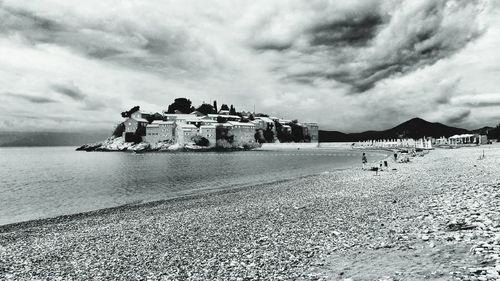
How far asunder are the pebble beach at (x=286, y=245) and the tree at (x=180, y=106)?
15588 cm

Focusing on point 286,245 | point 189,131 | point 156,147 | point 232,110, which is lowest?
point 286,245

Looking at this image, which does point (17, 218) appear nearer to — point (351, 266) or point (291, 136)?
point (351, 266)

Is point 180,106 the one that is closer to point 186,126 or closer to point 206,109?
point 206,109

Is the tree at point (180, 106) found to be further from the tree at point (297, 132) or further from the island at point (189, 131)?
the tree at point (297, 132)

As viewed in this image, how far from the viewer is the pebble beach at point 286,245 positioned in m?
6.13

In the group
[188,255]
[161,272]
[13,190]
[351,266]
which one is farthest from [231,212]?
[13,190]

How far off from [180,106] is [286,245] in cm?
16477

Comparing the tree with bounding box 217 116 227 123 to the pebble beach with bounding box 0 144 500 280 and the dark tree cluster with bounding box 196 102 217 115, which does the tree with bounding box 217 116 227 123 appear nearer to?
the dark tree cluster with bounding box 196 102 217 115

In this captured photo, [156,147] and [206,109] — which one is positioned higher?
[206,109]

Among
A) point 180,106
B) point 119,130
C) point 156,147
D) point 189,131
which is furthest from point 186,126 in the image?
point 119,130

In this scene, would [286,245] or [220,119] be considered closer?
[286,245]

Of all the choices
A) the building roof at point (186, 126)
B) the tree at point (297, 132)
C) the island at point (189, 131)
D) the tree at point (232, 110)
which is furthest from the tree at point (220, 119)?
the tree at point (297, 132)

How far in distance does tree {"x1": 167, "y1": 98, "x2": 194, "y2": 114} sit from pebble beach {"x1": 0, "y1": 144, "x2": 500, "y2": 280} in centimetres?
15588

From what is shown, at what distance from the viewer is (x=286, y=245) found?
28.6 ft
